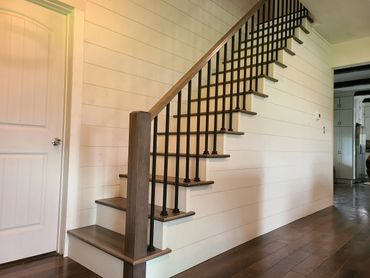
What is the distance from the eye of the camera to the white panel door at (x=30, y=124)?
2.12 meters

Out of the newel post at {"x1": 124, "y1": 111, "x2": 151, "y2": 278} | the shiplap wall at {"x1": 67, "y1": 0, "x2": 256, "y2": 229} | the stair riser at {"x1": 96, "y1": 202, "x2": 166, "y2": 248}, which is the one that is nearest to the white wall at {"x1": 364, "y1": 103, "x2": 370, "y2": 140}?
the shiplap wall at {"x1": 67, "y1": 0, "x2": 256, "y2": 229}

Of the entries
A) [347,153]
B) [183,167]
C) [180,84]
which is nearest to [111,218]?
[183,167]

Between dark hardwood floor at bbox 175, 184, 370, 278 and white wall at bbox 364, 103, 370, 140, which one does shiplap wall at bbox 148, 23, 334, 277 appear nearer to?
dark hardwood floor at bbox 175, 184, 370, 278

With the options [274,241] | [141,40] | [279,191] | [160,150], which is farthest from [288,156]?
[141,40]

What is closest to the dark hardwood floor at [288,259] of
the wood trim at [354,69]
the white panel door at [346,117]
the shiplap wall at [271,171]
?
the shiplap wall at [271,171]

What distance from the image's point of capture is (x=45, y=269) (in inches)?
82.0

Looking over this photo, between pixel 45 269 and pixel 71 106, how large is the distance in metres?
1.29

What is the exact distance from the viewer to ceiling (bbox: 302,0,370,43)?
344cm

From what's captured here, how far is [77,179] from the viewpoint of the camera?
2412 mm

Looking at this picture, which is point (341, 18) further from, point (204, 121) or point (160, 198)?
point (160, 198)

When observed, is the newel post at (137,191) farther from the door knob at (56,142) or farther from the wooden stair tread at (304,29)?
the wooden stair tread at (304,29)

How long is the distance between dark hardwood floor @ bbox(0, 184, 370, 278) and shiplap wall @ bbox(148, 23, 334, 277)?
0.13m

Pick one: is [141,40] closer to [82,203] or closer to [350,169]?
[82,203]

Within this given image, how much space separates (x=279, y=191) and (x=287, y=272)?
1309 millimetres
